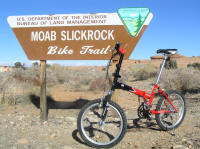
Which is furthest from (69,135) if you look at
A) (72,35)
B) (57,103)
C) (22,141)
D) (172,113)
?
(57,103)

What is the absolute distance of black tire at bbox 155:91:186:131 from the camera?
14.5 feet

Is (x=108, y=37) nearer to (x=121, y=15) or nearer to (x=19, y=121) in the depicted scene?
(x=121, y=15)

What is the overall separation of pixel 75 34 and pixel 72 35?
0.25 ft

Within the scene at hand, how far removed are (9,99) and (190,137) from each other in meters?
6.40

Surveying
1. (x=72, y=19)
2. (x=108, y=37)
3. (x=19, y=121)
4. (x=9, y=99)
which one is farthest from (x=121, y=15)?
(x=9, y=99)

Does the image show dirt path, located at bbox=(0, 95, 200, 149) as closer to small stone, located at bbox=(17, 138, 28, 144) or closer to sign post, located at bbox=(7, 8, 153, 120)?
small stone, located at bbox=(17, 138, 28, 144)

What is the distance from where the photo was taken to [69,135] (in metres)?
4.50

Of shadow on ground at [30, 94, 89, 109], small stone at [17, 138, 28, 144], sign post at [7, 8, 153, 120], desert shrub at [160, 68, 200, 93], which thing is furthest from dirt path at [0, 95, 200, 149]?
desert shrub at [160, 68, 200, 93]

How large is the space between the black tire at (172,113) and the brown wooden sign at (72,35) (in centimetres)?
142

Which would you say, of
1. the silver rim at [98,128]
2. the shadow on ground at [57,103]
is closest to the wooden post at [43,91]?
the silver rim at [98,128]

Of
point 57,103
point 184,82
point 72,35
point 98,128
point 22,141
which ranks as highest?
point 72,35

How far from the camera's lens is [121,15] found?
17.3ft

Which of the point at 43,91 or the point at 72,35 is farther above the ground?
the point at 72,35

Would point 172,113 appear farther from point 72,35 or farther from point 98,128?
point 72,35
